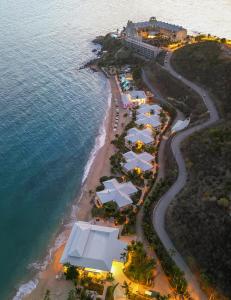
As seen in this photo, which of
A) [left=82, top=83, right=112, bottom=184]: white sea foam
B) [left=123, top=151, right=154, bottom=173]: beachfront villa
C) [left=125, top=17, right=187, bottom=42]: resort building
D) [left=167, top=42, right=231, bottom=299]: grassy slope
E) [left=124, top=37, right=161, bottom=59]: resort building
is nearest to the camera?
[left=167, top=42, right=231, bottom=299]: grassy slope

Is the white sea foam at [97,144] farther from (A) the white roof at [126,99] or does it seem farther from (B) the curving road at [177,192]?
(B) the curving road at [177,192]

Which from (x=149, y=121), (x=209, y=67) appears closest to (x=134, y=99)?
(x=149, y=121)

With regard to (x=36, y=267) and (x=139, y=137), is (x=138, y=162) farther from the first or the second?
(x=36, y=267)

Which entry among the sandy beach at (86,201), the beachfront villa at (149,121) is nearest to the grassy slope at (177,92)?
the beachfront villa at (149,121)

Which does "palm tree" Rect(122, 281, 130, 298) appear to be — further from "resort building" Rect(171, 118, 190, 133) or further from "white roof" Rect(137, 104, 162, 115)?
"white roof" Rect(137, 104, 162, 115)

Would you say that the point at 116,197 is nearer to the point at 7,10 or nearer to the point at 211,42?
the point at 211,42

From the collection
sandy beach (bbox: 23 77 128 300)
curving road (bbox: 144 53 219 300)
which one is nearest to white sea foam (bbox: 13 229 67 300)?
sandy beach (bbox: 23 77 128 300)
